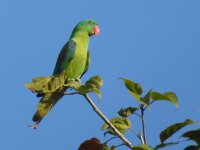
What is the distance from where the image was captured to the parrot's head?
630 centimetres

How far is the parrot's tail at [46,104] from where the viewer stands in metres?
2.56

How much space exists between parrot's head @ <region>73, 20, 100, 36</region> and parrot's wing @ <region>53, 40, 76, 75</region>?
2.21 feet

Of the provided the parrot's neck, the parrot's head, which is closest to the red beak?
the parrot's head

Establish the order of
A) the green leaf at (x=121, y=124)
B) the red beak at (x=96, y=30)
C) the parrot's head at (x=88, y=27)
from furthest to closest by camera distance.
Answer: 1. the red beak at (x=96, y=30)
2. the parrot's head at (x=88, y=27)
3. the green leaf at (x=121, y=124)

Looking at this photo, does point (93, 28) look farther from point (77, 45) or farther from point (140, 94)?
point (140, 94)

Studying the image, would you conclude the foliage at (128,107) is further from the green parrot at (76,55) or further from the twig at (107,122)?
the green parrot at (76,55)

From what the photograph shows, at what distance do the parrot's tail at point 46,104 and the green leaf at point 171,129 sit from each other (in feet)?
2.29

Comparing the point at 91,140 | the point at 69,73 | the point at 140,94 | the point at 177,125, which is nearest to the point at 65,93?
the point at 91,140

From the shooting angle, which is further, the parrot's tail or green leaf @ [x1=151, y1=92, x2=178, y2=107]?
the parrot's tail

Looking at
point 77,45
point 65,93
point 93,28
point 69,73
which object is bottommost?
point 65,93

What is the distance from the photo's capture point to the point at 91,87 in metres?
2.22

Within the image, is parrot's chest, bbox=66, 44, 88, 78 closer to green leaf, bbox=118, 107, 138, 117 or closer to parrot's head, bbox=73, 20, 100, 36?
parrot's head, bbox=73, 20, 100, 36

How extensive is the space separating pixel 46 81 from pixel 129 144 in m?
0.67

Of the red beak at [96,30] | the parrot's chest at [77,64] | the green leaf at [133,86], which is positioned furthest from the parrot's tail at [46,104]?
the red beak at [96,30]
